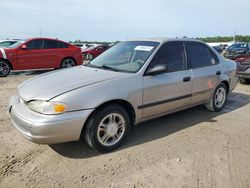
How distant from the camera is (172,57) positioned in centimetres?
430

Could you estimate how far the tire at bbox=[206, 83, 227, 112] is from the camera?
524cm

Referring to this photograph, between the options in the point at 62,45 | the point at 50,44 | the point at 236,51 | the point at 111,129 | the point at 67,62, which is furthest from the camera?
the point at 236,51

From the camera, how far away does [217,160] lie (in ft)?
10.9

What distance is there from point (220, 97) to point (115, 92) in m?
3.06

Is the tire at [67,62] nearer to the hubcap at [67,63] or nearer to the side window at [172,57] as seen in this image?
the hubcap at [67,63]

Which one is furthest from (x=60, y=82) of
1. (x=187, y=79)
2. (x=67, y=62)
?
(x=67, y=62)

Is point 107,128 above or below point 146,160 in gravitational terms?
above

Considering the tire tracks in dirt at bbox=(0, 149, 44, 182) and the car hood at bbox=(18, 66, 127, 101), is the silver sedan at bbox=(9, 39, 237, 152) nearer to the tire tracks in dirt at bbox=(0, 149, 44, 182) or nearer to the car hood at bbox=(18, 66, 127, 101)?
the car hood at bbox=(18, 66, 127, 101)

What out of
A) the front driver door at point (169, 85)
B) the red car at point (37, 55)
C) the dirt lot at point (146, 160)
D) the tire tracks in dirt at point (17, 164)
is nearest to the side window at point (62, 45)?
the red car at point (37, 55)

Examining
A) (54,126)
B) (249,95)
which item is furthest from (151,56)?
(249,95)

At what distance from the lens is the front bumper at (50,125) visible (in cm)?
298

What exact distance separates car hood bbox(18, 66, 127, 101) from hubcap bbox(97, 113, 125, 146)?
55 cm

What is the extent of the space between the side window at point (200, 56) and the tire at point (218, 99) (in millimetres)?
601

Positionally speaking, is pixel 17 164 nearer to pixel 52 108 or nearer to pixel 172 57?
pixel 52 108
